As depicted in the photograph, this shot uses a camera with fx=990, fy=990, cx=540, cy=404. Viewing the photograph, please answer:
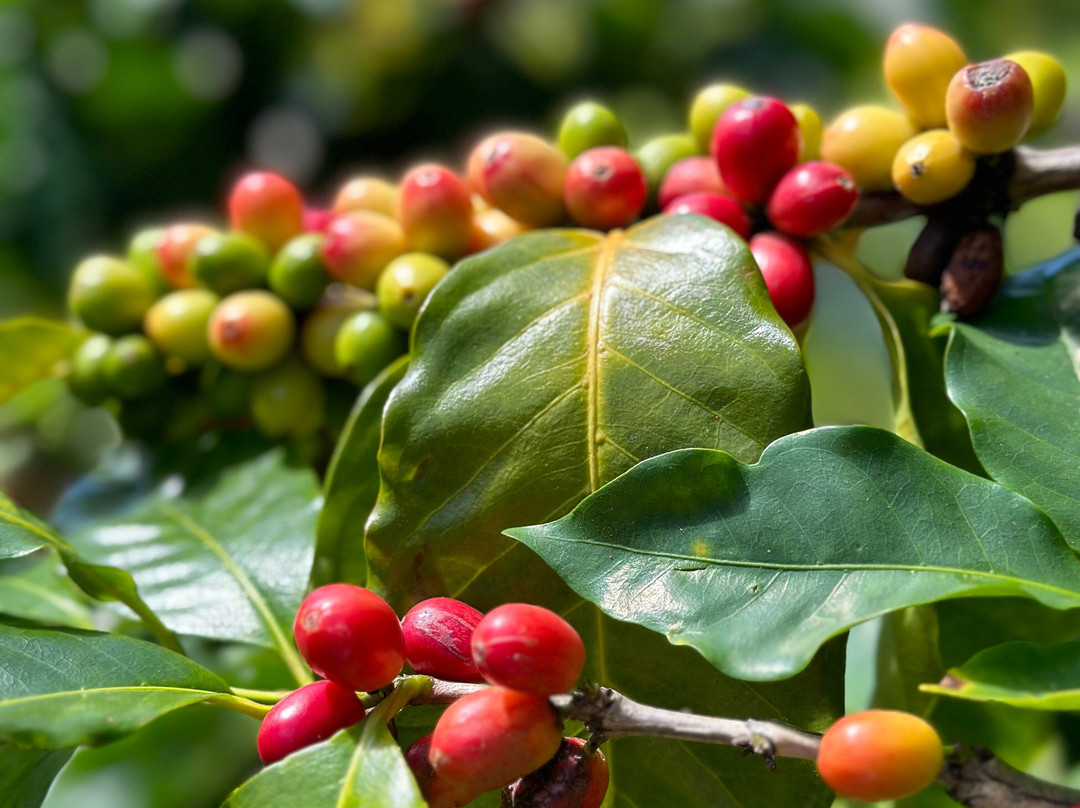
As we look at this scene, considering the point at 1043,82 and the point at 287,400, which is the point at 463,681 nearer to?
the point at 287,400

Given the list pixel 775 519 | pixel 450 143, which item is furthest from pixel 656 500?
pixel 450 143

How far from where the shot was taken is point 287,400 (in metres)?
1.19

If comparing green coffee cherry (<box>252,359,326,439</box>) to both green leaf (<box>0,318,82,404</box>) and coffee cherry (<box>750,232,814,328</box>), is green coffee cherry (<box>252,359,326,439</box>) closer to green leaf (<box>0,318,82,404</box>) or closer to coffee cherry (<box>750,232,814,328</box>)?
green leaf (<box>0,318,82,404</box>)

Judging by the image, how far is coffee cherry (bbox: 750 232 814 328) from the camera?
3.01ft

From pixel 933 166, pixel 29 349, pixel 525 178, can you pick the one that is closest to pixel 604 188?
pixel 525 178

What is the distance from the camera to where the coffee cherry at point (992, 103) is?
2.83 feet

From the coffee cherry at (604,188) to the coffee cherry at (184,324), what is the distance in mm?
498

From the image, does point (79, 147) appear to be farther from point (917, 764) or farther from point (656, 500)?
point (917, 764)

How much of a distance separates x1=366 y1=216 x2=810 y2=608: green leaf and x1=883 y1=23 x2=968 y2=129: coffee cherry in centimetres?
26

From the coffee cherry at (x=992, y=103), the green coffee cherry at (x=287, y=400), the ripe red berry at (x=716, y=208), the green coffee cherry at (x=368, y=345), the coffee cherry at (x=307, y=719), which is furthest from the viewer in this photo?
the green coffee cherry at (x=287, y=400)

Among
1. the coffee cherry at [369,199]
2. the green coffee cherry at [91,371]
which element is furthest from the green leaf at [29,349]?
the coffee cherry at [369,199]

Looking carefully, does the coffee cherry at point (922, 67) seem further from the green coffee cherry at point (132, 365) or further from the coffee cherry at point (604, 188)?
the green coffee cherry at point (132, 365)

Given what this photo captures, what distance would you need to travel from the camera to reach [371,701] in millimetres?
709

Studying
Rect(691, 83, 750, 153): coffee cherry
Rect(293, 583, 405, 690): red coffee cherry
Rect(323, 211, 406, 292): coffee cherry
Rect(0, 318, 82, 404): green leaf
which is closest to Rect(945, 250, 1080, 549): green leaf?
Rect(691, 83, 750, 153): coffee cherry
